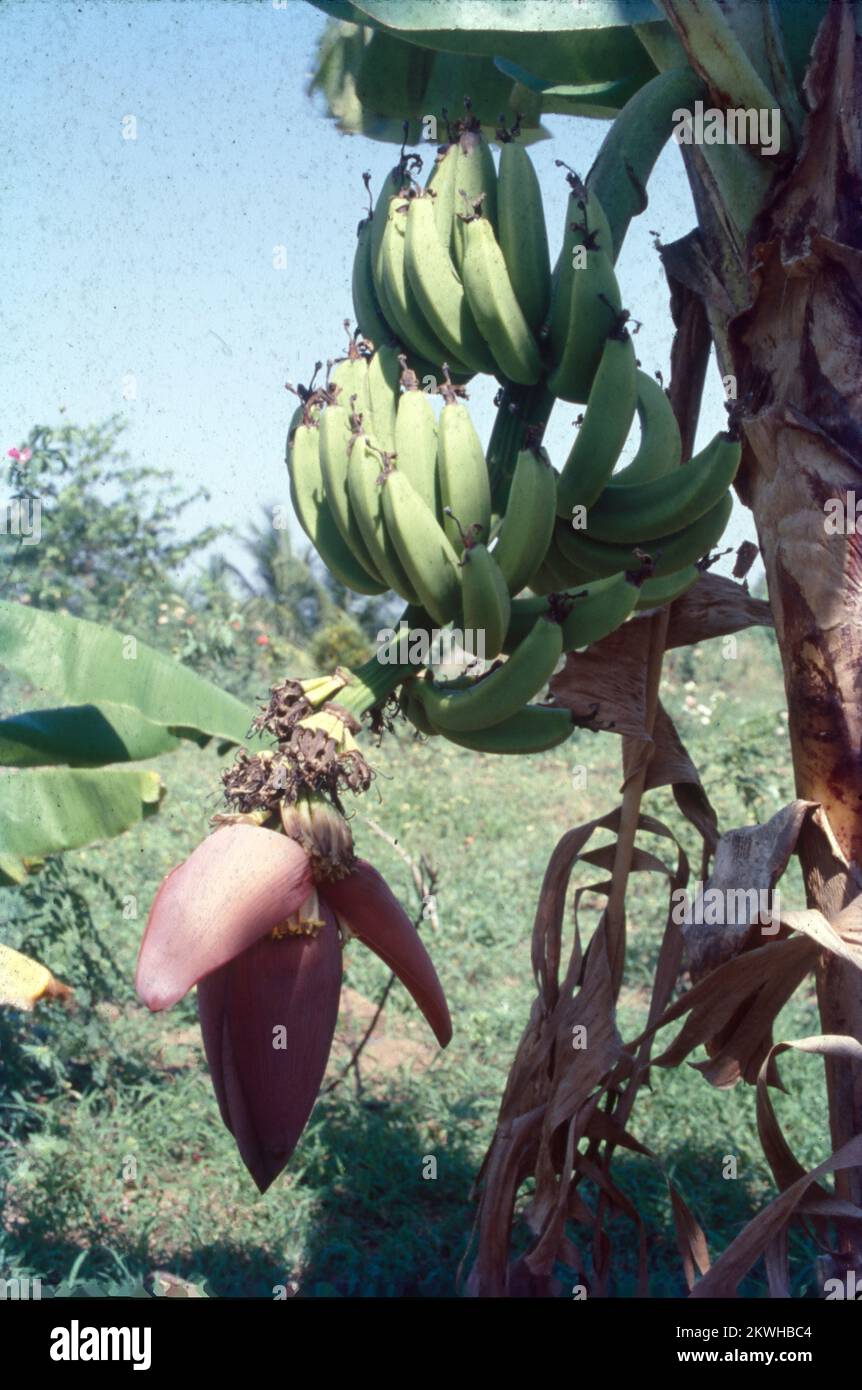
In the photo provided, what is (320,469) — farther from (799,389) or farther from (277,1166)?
(277,1166)

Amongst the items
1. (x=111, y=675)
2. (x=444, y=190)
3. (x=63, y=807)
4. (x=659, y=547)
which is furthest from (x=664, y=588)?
(x=63, y=807)

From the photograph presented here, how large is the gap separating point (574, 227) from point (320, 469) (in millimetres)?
421

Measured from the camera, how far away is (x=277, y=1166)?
115cm

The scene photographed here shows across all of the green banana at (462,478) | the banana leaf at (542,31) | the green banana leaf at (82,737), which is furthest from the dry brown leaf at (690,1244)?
the banana leaf at (542,31)

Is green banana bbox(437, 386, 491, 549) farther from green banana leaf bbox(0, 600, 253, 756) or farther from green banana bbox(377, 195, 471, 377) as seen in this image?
green banana leaf bbox(0, 600, 253, 756)

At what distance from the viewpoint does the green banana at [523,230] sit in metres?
1.42

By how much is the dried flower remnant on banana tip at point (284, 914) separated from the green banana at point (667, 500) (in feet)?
1.52

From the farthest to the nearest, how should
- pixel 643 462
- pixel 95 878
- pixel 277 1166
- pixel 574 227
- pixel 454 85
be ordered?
pixel 95 878 < pixel 454 85 < pixel 643 462 < pixel 574 227 < pixel 277 1166

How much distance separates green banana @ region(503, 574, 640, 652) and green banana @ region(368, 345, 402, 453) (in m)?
0.27

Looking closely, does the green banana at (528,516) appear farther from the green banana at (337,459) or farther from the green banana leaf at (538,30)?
the green banana leaf at (538,30)

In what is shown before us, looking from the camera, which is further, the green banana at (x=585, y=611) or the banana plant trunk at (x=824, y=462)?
the banana plant trunk at (x=824, y=462)

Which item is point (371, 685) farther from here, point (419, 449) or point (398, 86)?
point (398, 86)

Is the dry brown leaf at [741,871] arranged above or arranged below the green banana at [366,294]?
below
